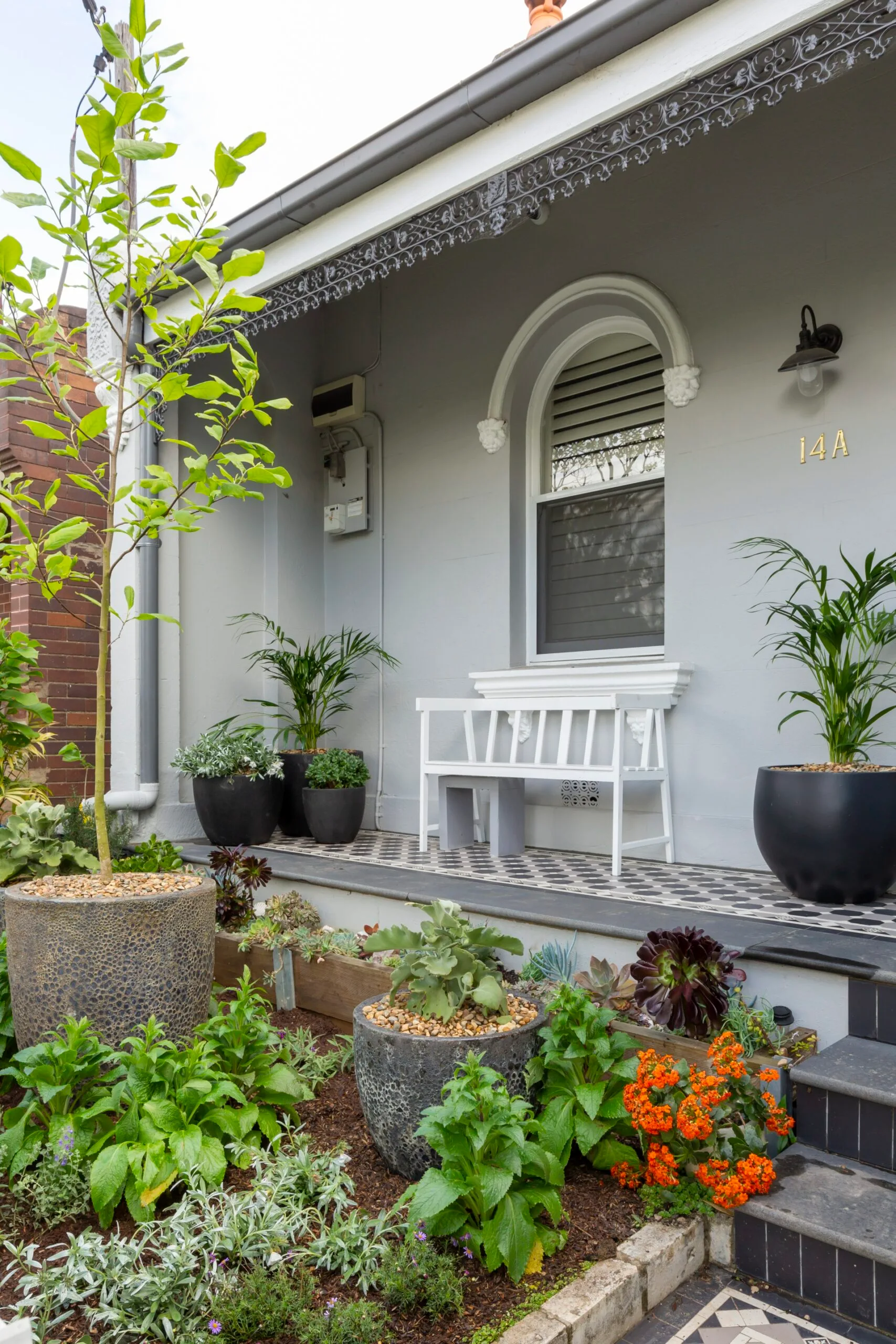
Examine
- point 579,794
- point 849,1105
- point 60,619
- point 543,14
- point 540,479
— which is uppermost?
point 543,14

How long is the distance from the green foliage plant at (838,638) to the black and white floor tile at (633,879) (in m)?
0.55

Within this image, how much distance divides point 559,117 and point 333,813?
3158 millimetres

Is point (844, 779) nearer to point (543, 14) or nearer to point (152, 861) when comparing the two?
point (152, 861)

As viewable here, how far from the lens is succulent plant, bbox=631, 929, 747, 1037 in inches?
86.0

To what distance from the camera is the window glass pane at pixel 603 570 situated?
4.39m

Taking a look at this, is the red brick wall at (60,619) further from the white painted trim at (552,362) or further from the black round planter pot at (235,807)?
the white painted trim at (552,362)

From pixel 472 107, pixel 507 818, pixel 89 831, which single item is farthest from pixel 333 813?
pixel 472 107

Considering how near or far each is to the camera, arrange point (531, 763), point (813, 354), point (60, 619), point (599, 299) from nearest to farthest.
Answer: point (813, 354)
point (531, 763)
point (599, 299)
point (60, 619)

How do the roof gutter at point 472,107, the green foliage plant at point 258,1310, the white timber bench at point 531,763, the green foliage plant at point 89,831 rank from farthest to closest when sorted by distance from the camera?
the green foliage plant at point 89,831, the white timber bench at point 531,763, the roof gutter at point 472,107, the green foliage plant at point 258,1310

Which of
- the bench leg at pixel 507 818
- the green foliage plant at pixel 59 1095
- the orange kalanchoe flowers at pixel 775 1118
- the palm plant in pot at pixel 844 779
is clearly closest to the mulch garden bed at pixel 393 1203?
the green foliage plant at pixel 59 1095

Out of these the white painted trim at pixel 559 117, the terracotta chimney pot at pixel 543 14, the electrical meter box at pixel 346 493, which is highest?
the terracotta chimney pot at pixel 543 14

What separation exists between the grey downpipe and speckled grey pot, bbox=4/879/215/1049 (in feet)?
7.94

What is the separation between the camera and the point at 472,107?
3.01 m

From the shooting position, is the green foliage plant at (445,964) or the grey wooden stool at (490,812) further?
the grey wooden stool at (490,812)
